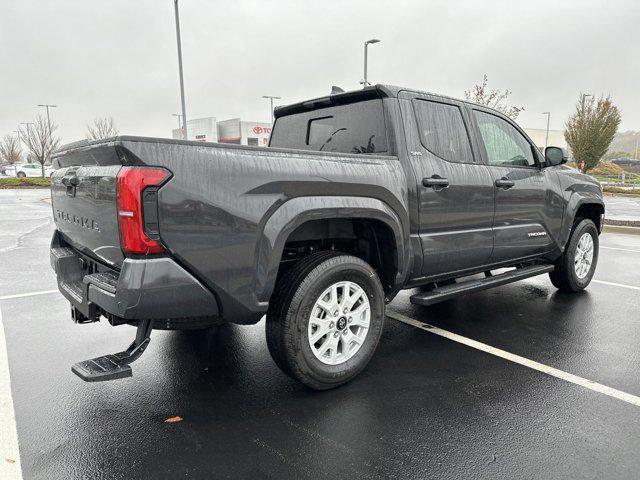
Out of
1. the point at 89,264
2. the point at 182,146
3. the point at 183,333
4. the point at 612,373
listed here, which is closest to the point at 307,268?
the point at 182,146

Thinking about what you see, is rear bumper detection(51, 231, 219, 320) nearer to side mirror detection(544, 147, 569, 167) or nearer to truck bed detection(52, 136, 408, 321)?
truck bed detection(52, 136, 408, 321)

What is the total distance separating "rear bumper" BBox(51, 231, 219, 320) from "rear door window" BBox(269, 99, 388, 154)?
5.88ft

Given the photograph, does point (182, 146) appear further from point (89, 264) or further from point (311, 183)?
point (89, 264)

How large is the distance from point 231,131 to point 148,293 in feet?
174

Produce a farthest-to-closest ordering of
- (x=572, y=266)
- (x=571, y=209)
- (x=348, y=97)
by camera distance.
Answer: (x=572, y=266) → (x=571, y=209) → (x=348, y=97)

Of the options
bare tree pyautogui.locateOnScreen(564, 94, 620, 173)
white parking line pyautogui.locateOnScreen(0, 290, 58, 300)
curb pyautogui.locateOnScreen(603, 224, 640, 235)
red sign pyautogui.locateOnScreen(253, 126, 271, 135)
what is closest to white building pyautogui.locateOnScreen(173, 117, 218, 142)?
red sign pyautogui.locateOnScreen(253, 126, 271, 135)

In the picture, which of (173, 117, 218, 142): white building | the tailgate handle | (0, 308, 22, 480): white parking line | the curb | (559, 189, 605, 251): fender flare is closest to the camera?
(0, 308, 22, 480): white parking line

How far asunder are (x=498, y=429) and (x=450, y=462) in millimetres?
462

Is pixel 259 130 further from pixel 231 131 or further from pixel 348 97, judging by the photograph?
pixel 348 97

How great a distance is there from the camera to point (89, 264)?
10.4 feet

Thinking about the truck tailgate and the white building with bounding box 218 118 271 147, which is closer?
the truck tailgate

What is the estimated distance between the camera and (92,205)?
2.71 m

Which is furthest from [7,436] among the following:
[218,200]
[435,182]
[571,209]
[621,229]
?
[621,229]

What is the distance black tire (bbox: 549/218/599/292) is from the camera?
5.42 m
